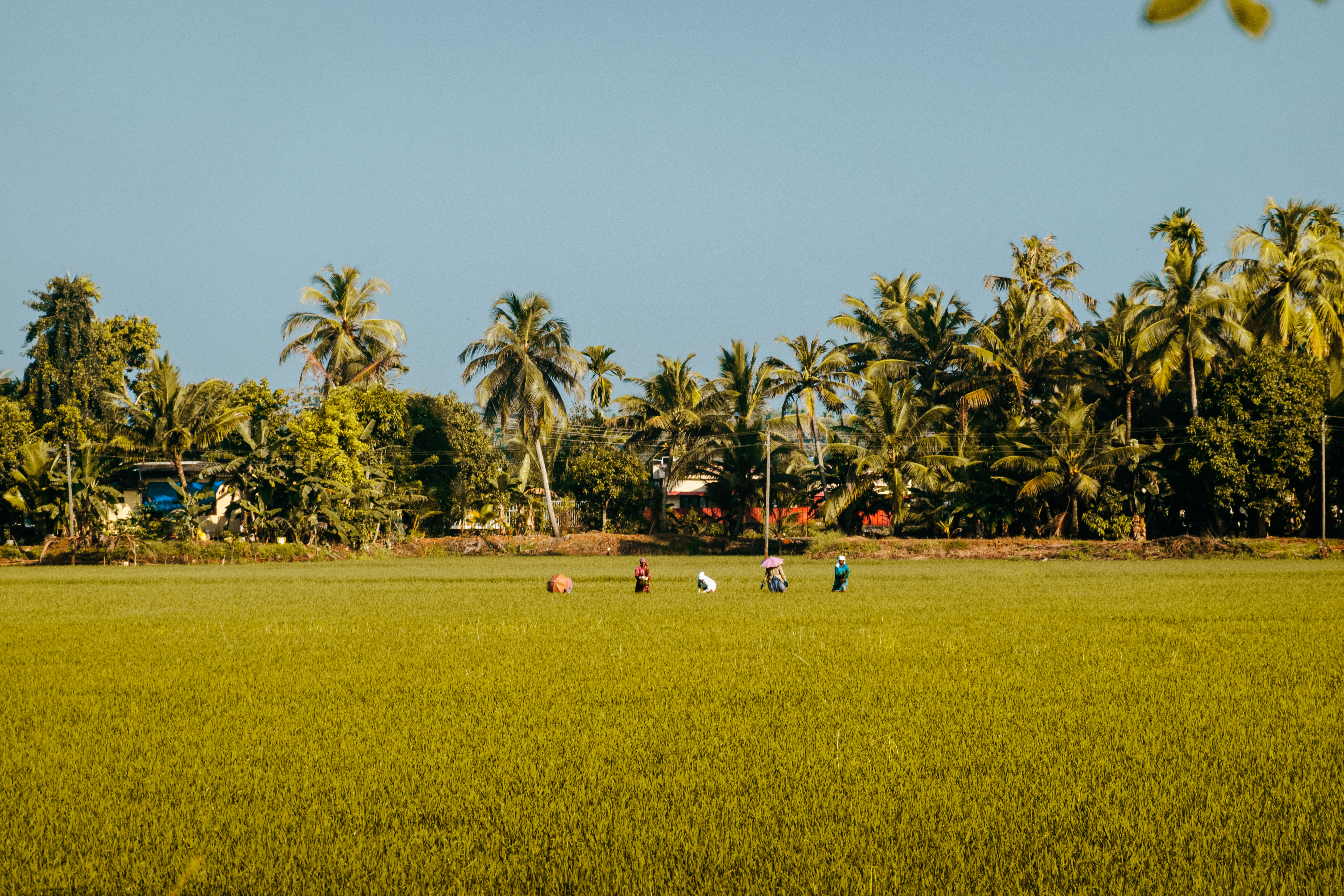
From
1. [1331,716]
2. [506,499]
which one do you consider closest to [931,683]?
[1331,716]

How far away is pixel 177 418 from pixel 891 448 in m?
27.8

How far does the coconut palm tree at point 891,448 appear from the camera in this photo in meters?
38.0

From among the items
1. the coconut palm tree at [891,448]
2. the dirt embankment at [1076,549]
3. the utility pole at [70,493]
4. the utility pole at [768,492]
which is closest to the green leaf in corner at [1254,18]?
the dirt embankment at [1076,549]

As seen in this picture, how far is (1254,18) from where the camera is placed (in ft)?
5.20

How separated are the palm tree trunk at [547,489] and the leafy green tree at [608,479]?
64.1 inches

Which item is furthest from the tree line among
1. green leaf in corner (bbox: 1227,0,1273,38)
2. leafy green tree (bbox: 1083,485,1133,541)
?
green leaf in corner (bbox: 1227,0,1273,38)

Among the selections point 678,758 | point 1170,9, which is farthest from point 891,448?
point 1170,9

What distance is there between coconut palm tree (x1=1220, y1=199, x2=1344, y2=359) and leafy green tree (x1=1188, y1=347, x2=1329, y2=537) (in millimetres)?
1051

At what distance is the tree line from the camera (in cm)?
3531

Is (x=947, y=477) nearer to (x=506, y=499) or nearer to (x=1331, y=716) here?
(x=506, y=499)

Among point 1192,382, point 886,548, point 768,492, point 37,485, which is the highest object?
point 1192,382

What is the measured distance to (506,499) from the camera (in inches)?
1756

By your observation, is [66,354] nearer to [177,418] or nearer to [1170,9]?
[177,418]

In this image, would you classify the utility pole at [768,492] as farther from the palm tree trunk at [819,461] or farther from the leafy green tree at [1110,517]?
the leafy green tree at [1110,517]
